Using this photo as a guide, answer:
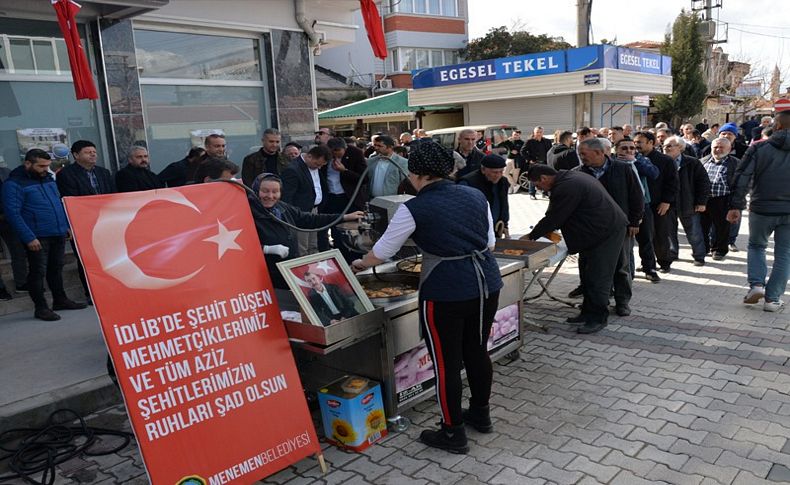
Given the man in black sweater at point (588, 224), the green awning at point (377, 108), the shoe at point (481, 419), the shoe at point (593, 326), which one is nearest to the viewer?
the shoe at point (481, 419)

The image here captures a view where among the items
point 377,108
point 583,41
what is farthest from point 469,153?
point 377,108

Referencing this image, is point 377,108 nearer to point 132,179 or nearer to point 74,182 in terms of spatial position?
point 132,179

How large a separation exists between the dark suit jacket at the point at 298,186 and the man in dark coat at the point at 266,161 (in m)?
0.38

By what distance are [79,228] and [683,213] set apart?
7227mm

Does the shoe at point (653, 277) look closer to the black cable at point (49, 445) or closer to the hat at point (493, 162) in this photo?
the hat at point (493, 162)

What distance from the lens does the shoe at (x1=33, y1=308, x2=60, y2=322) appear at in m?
5.84

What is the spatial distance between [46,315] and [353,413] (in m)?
3.97

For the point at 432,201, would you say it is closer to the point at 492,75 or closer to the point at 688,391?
the point at 688,391

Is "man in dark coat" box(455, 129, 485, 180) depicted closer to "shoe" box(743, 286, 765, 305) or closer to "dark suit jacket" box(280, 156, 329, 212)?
"dark suit jacket" box(280, 156, 329, 212)

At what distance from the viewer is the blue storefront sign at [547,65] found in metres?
20.1

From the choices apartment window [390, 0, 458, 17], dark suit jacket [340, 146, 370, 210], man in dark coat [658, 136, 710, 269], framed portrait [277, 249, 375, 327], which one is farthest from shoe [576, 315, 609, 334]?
apartment window [390, 0, 458, 17]

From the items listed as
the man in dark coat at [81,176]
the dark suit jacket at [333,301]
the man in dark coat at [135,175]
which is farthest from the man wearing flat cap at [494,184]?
the man in dark coat at [81,176]

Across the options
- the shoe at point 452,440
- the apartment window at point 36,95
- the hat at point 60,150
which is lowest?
the shoe at point 452,440

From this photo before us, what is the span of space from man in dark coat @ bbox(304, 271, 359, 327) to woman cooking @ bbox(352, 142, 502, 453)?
26 cm
